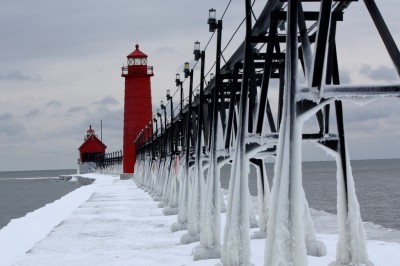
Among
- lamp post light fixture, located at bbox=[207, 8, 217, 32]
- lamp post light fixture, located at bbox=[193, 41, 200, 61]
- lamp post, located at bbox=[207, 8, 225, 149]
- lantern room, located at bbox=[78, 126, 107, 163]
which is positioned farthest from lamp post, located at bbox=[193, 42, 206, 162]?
lantern room, located at bbox=[78, 126, 107, 163]

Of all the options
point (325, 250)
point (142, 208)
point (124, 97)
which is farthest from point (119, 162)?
point (325, 250)

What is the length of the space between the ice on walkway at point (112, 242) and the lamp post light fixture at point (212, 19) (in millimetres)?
5668

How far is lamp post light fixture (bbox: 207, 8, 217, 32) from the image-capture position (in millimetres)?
15727

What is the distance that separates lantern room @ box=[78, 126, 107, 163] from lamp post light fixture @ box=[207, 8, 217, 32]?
11461cm

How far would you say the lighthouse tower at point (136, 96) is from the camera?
6719cm

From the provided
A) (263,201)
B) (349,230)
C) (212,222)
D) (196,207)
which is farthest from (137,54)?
(349,230)

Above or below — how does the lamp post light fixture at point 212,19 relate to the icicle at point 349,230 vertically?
above

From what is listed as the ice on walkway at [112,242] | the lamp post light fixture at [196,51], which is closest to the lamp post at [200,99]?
the lamp post light fixture at [196,51]

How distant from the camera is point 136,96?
6725cm

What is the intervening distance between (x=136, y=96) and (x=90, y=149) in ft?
215

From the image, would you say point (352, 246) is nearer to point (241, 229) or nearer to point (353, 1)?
point (241, 229)

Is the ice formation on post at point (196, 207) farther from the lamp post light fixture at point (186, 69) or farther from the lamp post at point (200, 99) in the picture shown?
the lamp post light fixture at point (186, 69)

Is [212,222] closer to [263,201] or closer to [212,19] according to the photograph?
[263,201]

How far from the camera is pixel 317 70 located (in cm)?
909
